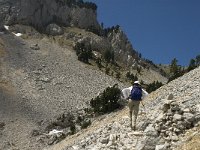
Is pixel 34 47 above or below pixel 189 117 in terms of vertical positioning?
above

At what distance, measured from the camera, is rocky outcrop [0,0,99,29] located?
131500 mm

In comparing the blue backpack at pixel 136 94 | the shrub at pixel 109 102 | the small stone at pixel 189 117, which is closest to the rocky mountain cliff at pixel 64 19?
the shrub at pixel 109 102

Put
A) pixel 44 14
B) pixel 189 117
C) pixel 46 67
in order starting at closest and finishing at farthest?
pixel 189 117
pixel 46 67
pixel 44 14

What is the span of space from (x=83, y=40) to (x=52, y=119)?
190ft

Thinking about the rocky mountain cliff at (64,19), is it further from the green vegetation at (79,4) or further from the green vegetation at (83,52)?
the green vegetation at (83,52)

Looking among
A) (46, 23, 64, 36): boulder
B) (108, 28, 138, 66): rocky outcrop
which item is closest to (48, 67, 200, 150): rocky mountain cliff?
(108, 28, 138, 66): rocky outcrop

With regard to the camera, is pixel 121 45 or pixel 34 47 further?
pixel 121 45

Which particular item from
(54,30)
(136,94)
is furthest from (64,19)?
(136,94)

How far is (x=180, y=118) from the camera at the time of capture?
21266mm


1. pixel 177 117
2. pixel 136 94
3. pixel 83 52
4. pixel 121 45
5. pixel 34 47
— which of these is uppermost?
pixel 121 45

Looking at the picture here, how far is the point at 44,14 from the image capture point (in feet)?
446

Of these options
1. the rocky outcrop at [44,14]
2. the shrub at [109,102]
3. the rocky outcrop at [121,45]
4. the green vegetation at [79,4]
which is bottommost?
the shrub at [109,102]

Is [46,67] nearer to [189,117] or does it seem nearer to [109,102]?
[109,102]

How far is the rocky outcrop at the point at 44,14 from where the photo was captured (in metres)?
132
